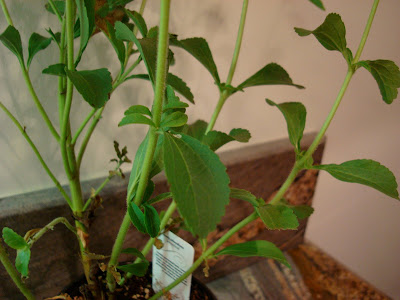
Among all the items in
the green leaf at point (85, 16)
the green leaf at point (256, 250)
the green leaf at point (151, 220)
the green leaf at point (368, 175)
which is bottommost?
the green leaf at point (256, 250)

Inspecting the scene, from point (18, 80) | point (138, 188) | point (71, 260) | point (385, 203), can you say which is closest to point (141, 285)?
point (71, 260)

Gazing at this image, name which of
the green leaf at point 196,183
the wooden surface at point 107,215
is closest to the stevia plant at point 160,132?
the green leaf at point 196,183

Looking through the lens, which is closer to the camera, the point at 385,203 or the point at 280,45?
the point at 280,45

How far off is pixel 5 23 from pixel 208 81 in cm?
39

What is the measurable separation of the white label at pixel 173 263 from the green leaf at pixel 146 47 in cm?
27

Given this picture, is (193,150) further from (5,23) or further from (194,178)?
(5,23)

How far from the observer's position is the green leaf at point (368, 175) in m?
0.46

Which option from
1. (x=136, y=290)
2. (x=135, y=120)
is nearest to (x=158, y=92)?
(x=135, y=120)

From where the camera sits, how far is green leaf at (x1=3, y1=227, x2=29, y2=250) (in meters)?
0.43

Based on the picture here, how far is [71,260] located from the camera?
0.72 metres

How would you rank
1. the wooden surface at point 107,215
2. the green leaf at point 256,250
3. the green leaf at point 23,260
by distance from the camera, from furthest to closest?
the wooden surface at point 107,215
the green leaf at point 256,250
the green leaf at point 23,260

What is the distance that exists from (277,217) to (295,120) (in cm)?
15

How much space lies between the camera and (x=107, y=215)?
72 centimetres

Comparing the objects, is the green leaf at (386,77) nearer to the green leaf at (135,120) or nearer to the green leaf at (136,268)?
the green leaf at (135,120)
